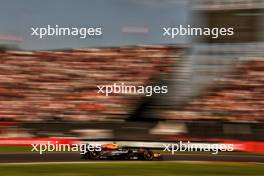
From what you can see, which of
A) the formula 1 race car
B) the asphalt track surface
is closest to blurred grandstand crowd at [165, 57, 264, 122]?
the asphalt track surface

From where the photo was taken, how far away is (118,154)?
1252cm

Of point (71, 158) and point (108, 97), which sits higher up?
point (108, 97)

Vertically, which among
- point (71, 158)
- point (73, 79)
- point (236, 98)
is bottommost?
point (71, 158)

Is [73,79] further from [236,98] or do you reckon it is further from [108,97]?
[236,98]

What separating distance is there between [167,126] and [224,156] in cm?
211

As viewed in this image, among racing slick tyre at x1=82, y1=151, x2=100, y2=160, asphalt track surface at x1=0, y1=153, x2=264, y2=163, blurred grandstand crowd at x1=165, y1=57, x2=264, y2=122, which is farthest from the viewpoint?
blurred grandstand crowd at x1=165, y1=57, x2=264, y2=122

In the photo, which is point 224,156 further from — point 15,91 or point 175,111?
point 15,91

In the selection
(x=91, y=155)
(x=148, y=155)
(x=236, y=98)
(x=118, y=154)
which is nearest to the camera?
(x=91, y=155)

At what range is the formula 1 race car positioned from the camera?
39.9 ft

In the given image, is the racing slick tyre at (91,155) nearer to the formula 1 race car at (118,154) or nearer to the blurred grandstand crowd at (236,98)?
the formula 1 race car at (118,154)

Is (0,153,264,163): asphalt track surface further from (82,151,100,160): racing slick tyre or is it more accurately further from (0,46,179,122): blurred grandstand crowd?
(0,46,179,122): blurred grandstand crowd

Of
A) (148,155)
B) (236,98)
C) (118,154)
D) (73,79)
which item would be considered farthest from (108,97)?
(236,98)

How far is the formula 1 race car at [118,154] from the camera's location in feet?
39.9

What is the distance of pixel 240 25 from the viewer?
14.2 meters
